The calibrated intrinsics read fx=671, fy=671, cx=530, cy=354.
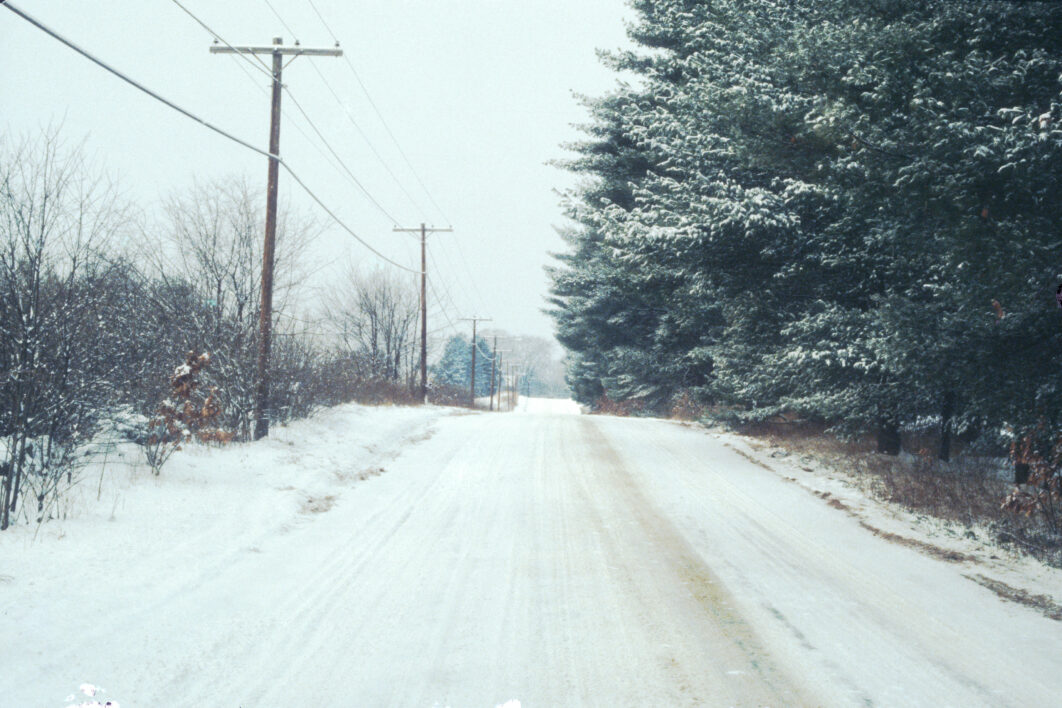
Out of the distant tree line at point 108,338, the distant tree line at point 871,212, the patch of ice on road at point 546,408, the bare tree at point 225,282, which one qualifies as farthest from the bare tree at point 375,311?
the distant tree line at point 871,212

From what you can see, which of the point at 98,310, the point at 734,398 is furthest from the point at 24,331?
the point at 734,398

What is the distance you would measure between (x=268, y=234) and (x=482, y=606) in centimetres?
928

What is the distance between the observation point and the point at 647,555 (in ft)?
20.9

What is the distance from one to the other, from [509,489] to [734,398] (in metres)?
8.09

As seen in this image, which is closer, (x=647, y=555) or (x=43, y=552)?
(x=43, y=552)

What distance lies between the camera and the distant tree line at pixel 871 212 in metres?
7.22

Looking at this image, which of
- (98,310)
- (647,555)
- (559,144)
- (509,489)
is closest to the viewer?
(647,555)

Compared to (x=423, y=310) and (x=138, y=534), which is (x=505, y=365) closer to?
(x=423, y=310)

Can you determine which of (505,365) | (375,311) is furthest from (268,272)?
(505,365)

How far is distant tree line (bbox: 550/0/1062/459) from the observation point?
722cm

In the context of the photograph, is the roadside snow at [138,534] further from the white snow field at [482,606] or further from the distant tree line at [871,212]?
the distant tree line at [871,212]

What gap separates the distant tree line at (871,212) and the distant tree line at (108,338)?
7205mm

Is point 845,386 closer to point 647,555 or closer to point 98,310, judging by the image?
point 647,555

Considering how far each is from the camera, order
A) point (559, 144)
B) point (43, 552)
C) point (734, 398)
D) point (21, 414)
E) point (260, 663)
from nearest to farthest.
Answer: point (260, 663)
point (43, 552)
point (21, 414)
point (734, 398)
point (559, 144)
